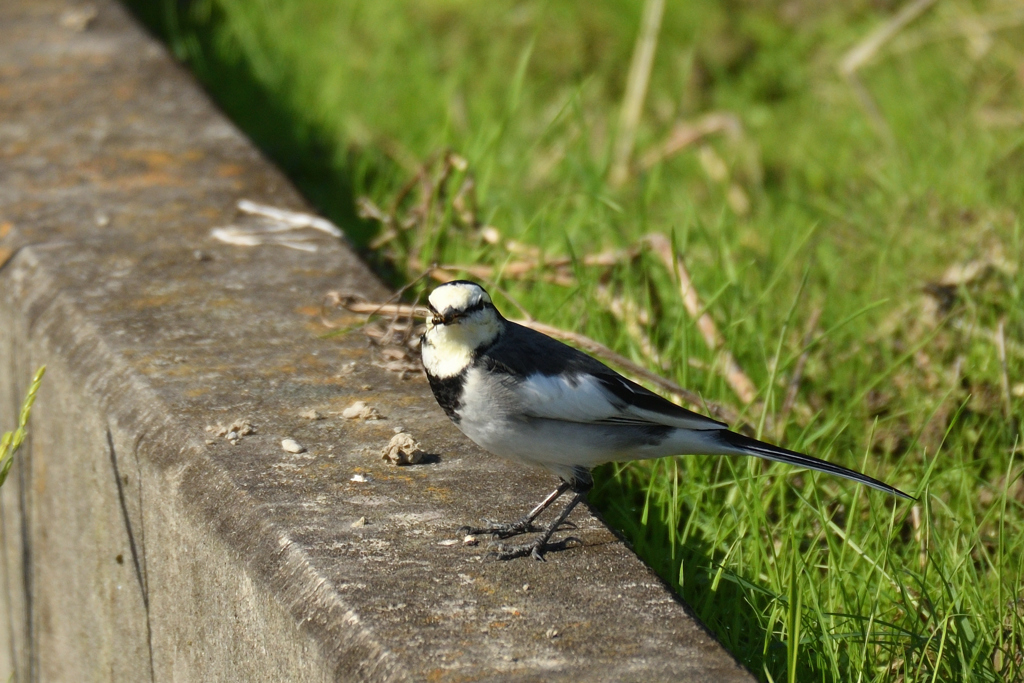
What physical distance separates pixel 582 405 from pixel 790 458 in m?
0.44

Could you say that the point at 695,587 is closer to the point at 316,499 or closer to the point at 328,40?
the point at 316,499

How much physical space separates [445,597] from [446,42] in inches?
188

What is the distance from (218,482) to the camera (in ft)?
7.39

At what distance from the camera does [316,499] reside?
2.21m

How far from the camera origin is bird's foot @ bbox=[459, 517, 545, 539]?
2.15 metres

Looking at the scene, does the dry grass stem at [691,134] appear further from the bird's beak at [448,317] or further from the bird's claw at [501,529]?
the bird's claw at [501,529]

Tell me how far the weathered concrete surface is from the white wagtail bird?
0.13 m

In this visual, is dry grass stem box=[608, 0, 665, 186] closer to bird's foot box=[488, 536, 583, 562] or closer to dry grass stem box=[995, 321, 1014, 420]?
dry grass stem box=[995, 321, 1014, 420]

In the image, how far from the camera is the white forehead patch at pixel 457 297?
7.65 feet

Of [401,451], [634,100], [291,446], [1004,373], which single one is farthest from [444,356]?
[634,100]

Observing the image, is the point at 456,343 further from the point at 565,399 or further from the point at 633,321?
the point at 633,321

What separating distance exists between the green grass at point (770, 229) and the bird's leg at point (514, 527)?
0.32 metres

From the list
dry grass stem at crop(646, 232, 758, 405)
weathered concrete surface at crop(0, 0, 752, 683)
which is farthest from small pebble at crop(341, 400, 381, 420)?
dry grass stem at crop(646, 232, 758, 405)

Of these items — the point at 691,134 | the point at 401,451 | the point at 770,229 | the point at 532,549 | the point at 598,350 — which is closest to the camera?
the point at 532,549
